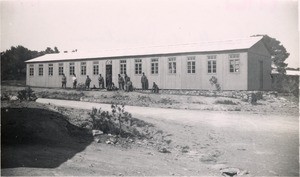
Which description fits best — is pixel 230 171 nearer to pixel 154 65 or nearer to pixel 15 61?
pixel 15 61

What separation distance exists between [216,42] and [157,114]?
9.23 metres

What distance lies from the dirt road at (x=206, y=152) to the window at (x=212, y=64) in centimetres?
724

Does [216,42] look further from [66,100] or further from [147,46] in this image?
[66,100]

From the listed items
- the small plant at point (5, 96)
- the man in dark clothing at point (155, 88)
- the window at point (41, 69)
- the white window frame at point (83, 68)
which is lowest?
the small plant at point (5, 96)

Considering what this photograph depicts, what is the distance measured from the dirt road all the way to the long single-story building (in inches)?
258

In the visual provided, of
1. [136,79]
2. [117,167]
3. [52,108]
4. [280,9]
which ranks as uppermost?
[280,9]

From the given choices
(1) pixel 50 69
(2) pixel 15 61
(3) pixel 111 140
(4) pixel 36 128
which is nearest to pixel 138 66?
(1) pixel 50 69

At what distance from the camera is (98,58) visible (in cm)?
1798

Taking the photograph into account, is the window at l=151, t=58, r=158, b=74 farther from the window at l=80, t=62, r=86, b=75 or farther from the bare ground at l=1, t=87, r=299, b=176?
the bare ground at l=1, t=87, r=299, b=176

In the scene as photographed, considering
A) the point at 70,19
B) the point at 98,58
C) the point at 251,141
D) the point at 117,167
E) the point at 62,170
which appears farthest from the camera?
the point at 98,58

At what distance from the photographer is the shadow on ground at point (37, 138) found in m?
5.36

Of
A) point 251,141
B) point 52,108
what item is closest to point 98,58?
point 52,108

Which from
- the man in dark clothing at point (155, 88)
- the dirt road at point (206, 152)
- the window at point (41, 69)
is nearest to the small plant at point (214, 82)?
the man in dark clothing at point (155, 88)

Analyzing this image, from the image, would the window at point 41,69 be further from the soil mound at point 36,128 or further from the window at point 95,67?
the window at point 95,67
